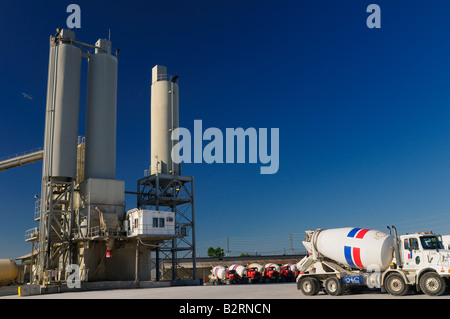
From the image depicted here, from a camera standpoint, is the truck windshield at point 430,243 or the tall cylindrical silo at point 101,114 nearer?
the truck windshield at point 430,243

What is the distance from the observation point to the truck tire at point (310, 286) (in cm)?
2507

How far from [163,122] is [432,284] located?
41.1 m

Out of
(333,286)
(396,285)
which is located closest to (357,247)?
(333,286)

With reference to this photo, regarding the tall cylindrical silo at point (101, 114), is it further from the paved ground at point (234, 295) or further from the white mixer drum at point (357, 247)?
the white mixer drum at point (357, 247)

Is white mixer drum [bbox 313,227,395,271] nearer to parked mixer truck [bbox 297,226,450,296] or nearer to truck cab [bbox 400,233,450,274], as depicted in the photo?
parked mixer truck [bbox 297,226,450,296]

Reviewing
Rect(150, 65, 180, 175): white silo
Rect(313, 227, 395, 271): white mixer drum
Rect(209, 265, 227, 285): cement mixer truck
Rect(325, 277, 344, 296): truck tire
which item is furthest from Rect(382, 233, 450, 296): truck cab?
Rect(150, 65, 180, 175): white silo

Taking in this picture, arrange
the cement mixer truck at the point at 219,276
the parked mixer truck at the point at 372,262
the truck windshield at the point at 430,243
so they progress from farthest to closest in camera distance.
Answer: the cement mixer truck at the point at 219,276
the truck windshield at the point at 430,243
the parked mixer truck at the point at 372,262

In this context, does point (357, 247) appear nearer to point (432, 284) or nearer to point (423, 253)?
point (423, 253)

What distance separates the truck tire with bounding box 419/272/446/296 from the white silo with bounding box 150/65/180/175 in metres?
37.7

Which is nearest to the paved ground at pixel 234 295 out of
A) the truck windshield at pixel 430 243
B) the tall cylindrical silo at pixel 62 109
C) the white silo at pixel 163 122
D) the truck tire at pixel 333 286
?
the truck tire at pixel 333 286

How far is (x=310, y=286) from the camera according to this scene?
82.7 ft

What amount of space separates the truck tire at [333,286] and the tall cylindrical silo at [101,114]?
32733 mm

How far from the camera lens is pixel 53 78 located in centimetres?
4894

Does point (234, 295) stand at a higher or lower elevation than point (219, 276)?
higher
